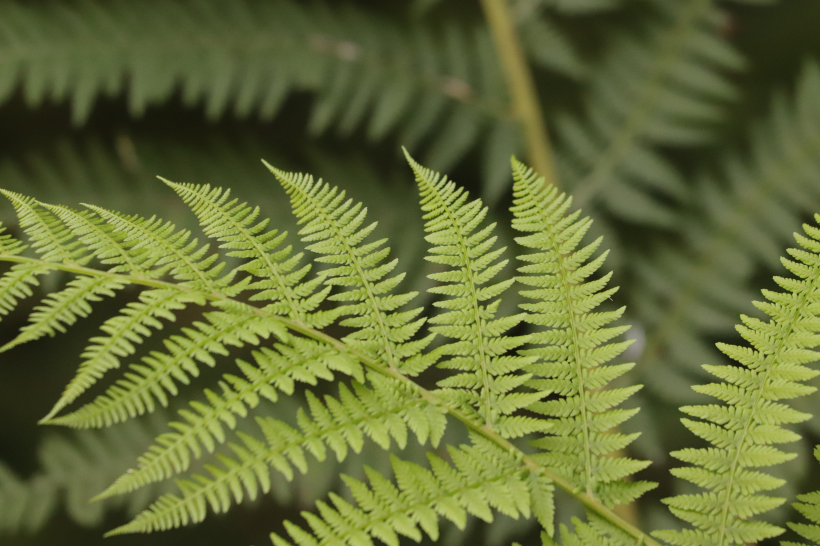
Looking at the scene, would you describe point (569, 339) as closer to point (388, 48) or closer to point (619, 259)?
point (619, 259)

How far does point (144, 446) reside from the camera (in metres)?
1.55

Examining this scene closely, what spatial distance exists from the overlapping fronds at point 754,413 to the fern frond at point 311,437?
1.12 feet

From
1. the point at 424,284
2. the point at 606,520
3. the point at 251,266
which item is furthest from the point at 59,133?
the point at 606,520

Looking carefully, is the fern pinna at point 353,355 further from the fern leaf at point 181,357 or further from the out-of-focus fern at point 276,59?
the out-of-focus fern at point 276,59

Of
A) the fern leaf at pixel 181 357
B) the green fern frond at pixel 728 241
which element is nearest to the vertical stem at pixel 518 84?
the green fern frond at pixel 728 241

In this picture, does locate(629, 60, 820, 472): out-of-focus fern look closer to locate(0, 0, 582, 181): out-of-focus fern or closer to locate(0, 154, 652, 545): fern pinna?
locate(0, 0, 582, 181): out-of-focus fern

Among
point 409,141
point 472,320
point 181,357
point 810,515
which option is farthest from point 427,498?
point 409,141

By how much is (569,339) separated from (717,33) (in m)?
1.51

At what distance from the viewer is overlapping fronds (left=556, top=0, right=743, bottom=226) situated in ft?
5.24

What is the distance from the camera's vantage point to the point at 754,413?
0.75 metres

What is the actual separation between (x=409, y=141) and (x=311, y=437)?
1109 mm

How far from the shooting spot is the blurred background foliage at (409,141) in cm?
153

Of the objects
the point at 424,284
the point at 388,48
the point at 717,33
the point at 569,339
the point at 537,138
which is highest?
the point at 717,33

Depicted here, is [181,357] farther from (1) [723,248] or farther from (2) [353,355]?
(1) [723,248]
